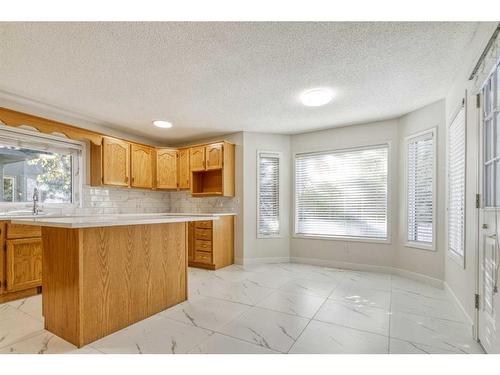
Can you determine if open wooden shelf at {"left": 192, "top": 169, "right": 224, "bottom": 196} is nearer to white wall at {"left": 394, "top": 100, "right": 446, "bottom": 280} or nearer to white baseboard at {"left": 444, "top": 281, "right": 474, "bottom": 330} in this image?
white wall at {"left": 394, "top": 100, "right": 446, "bottom": 280}

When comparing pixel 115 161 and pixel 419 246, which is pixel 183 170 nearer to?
pixel 115 161

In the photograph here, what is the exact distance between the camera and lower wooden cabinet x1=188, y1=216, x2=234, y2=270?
4.08 m

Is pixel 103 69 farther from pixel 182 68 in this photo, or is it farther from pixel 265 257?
pixel 265 257

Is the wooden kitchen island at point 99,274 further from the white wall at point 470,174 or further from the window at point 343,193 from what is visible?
the window at point 343,193

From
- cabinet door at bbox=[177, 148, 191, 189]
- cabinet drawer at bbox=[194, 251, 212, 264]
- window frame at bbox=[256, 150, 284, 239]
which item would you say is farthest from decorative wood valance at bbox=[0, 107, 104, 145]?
window frame at bbox=[256, 150, 284, 239]

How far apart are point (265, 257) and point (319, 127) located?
2502 mm

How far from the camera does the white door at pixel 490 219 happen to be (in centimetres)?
159

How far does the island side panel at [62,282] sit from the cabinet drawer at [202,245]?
2.29m

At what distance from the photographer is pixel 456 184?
8.36 ft

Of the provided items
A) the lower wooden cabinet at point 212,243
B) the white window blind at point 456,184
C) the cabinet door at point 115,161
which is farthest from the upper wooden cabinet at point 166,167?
the white window blind at point 456,184

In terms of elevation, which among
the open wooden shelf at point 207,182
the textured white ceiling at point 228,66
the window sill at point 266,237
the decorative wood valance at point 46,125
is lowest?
the window sill at point 266,237
